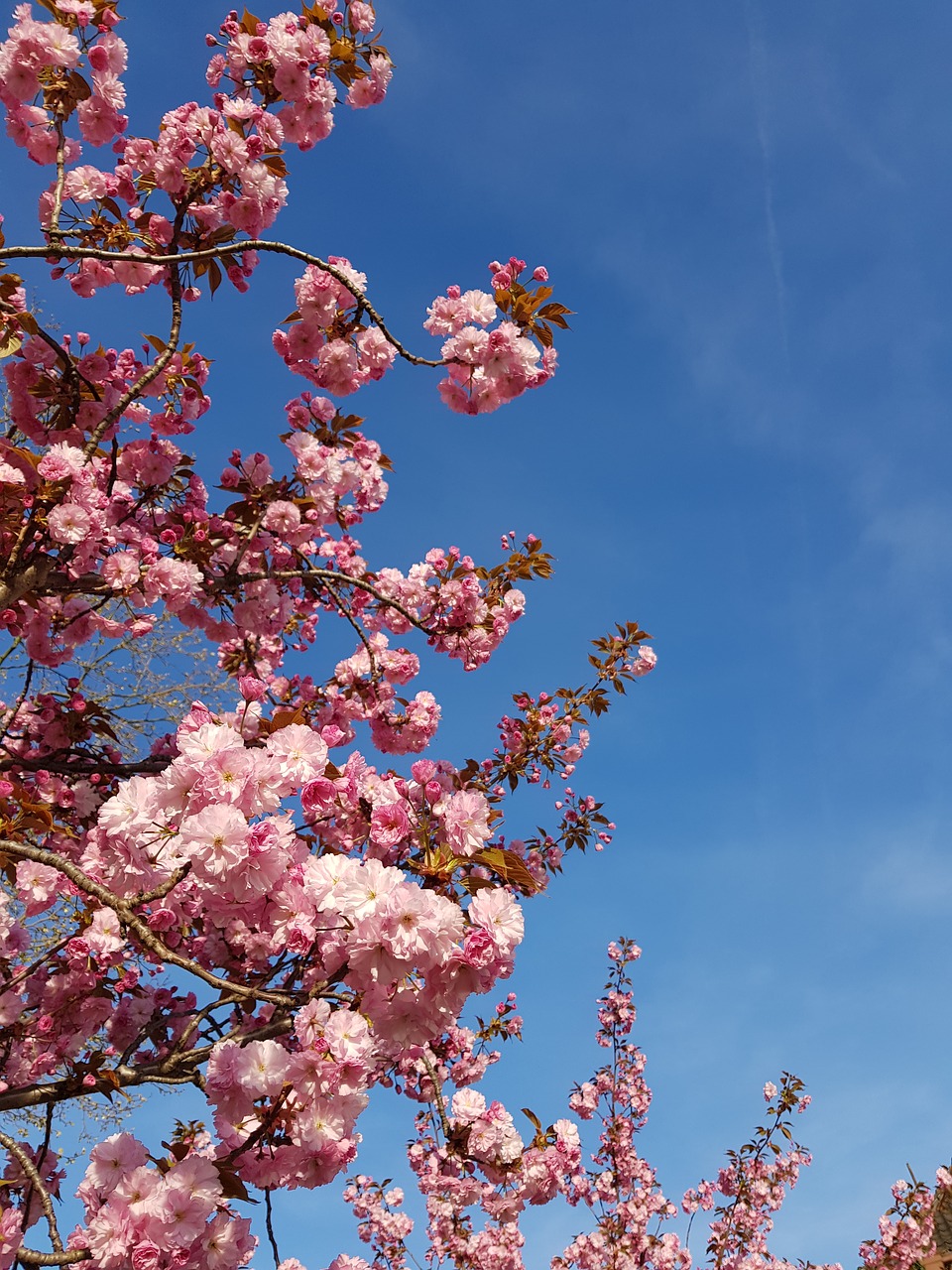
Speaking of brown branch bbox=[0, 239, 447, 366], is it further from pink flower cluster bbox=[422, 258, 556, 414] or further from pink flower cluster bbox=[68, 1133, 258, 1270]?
Result: pink flower cluster bbox=[68, 1133, 258, 1270]

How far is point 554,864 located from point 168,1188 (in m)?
4.53

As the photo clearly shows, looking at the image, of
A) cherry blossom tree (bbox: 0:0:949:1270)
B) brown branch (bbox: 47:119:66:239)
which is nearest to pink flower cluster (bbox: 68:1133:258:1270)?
cherry blossom tree (bbox: 0:0:949:1270)

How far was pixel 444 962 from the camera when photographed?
2.18m

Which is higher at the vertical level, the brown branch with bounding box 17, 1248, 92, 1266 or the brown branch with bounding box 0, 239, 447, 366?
the brown branch with bounding box 0, 239, 447, 366

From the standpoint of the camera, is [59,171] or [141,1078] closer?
[141,1078]

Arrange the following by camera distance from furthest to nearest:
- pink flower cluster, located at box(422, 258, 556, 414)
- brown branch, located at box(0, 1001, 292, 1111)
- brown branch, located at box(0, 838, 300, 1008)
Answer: pink flower cluster, located at box(422, 258, 556, 414), brown branch, located at box(0, 1001, 292, 1111), brown branch, located at box(0, 838, 300, 1008)

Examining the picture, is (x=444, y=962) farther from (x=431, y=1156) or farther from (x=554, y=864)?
(x=431, y=1156)

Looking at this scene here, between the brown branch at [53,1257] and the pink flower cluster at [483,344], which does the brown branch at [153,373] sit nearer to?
the pink flower cluster at [483,344]

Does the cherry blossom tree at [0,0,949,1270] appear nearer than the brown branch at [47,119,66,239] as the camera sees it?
Yes

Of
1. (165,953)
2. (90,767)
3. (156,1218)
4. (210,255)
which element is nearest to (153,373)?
(210,255)

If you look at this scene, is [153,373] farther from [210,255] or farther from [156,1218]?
[156,1218]

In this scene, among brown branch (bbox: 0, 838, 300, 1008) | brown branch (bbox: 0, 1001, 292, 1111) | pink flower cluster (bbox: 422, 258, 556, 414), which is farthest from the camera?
pink flower cluster (bbox: 422, 258, 556, 414)

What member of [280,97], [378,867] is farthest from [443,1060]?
[280,97]

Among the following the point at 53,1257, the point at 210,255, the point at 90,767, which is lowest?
the point at 53,1257
